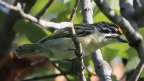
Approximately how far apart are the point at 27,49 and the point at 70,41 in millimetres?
205

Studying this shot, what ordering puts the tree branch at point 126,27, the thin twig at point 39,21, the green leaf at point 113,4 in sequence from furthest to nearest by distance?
the green leaf at point 113,4 → the tree branch at point 126,27 → the thin twig at point 39,21

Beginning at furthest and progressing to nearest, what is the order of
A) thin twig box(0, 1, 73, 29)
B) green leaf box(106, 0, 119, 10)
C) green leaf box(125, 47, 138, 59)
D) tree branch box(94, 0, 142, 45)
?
green leaf box(106, 0, 119, 10), green leaf box(125, 47, 138, 59), tree branch box(94, 0, 142, 45), thin twig box(0, 1, 73, 29)

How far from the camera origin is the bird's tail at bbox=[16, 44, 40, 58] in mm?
2168

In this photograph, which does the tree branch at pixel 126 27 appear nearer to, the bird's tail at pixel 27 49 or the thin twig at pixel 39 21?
the bird's tail at pixel 27 49

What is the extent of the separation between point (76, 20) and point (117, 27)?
1.13 ft

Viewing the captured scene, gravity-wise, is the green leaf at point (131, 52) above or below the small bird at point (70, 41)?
below

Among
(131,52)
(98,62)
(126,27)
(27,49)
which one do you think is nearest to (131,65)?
(131,52)

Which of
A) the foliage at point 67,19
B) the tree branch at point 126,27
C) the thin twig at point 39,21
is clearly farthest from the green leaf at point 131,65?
the thin twig at point 39,21

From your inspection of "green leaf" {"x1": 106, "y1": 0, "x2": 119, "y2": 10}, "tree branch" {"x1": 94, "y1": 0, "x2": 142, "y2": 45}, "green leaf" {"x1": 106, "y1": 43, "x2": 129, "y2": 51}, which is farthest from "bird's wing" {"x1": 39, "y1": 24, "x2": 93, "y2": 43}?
"green leaf" {"x1": 106, "y1": 0, "x2": 119, "y2": 10}

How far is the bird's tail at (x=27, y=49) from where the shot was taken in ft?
7.11

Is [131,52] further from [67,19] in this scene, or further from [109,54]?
[67,19]

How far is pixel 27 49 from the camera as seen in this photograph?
2176 millimetres

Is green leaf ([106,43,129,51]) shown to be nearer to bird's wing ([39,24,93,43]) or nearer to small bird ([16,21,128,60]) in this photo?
small bird ([16,21,128,60])

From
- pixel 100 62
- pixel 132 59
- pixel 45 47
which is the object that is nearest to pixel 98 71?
pixel 100 62
